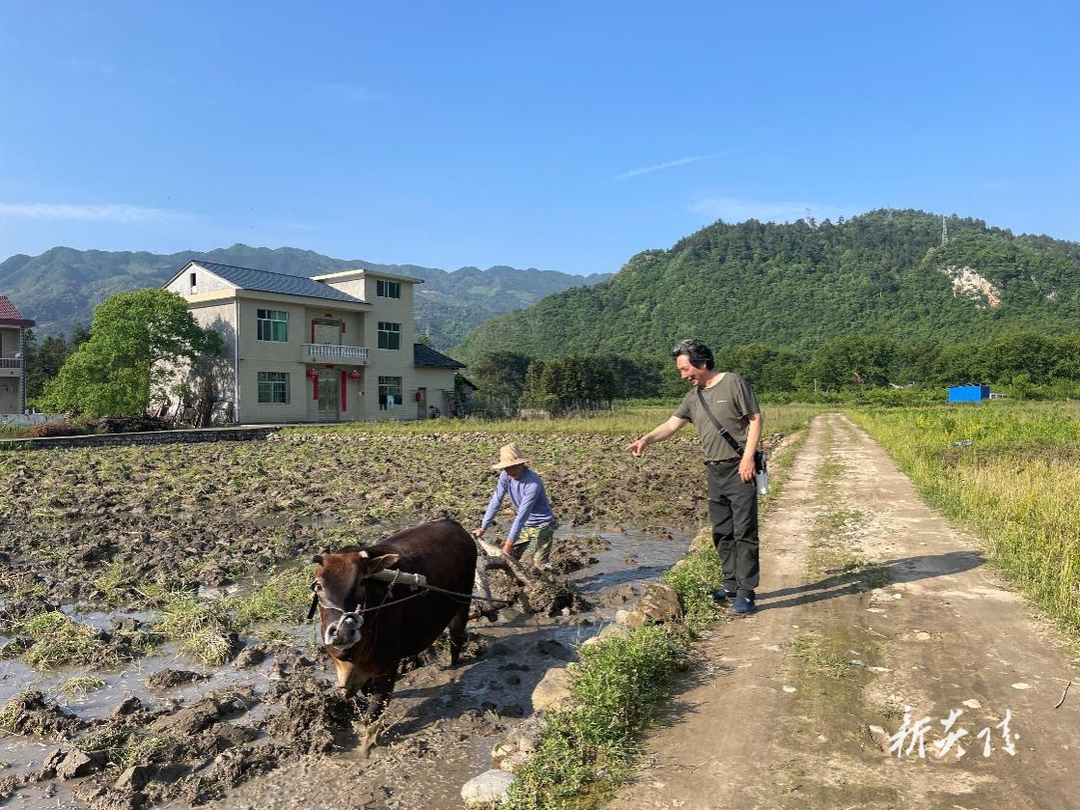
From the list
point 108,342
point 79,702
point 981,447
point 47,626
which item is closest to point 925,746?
point 79,702

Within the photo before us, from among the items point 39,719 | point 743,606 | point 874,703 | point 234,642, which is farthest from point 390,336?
point 874,703

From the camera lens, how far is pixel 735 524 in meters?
5.37

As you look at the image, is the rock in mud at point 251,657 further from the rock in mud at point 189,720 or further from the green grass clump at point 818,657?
the green grass clump at point 818,657

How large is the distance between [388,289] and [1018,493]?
3258 centimetres

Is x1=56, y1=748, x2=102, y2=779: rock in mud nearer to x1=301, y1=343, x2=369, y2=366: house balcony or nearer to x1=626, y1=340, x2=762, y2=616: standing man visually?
x1=626, y1=340, x2=762, y2=616: standing man

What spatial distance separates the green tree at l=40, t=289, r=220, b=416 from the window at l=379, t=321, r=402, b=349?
8.65 meters

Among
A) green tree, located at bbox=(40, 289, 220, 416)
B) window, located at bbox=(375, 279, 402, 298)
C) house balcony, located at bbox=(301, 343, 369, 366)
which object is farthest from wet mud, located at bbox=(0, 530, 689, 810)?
window, located at bbox=(375, 279, 402, 298)

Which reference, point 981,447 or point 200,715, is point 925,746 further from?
point 981,447

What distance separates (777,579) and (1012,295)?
3896 inches

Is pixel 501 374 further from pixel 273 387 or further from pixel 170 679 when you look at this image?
pixel 170 679

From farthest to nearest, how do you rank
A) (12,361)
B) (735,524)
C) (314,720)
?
(12,361) → (735,524) → (314,720)

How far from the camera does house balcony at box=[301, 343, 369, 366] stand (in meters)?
33.4

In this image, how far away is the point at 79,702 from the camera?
4.66m

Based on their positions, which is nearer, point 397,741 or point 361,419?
point 397,741
